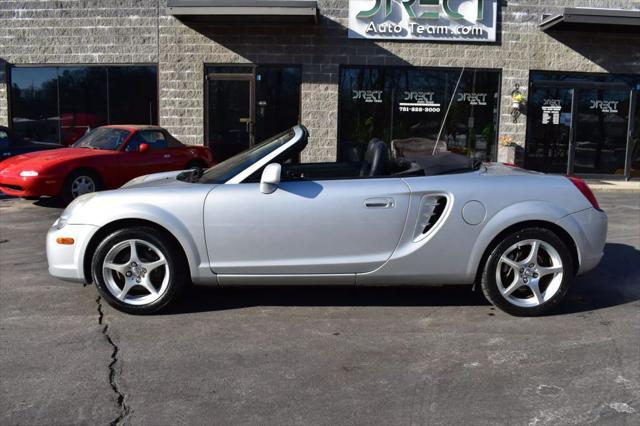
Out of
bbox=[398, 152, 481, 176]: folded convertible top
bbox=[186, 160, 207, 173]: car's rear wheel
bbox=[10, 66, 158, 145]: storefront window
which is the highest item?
bbox=[10, 66, 158, 145]: storefront window

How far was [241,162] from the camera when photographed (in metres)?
5.19

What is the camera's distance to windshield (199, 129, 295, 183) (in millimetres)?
5051

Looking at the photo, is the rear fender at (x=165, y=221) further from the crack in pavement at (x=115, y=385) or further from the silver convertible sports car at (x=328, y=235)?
the crack in pavement at (x=115, y=385)

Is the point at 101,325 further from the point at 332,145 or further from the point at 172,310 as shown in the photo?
the point at 332,145

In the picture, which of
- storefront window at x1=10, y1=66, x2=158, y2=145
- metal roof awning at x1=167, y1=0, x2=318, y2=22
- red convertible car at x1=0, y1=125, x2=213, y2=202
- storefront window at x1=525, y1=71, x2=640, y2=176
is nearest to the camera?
red convertible car at x1=0, y1=125, x2=213, y2=202

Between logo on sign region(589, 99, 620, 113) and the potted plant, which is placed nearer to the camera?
the potted plant

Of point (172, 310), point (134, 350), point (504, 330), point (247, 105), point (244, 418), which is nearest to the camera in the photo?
point (244, 418)

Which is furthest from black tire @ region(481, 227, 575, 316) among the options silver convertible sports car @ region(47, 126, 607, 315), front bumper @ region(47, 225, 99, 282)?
front bumper @ region(47, 225, 99, 282)

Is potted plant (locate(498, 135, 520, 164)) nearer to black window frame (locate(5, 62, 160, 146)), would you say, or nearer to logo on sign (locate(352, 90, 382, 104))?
logo on sign (locate(352, 90, 382, 104))

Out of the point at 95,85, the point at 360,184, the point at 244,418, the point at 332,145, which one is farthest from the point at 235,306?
the point at 95,85

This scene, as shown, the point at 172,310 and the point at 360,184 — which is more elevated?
the point at 360,184

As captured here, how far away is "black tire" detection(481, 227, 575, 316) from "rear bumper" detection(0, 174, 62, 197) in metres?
7.34

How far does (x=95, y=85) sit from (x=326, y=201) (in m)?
12.3

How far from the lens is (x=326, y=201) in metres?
4.78
